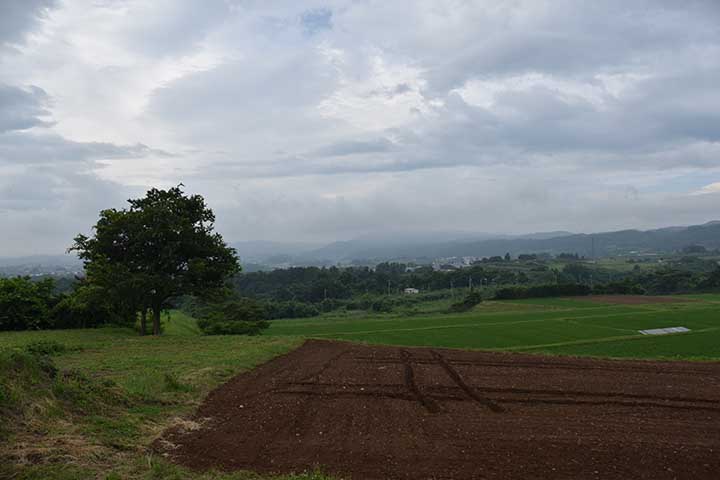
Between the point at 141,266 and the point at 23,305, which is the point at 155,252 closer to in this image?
the point at 141,266

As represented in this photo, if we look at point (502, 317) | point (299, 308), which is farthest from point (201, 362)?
point (299, 308)

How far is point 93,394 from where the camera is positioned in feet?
31.2

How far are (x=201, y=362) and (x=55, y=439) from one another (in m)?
7.42

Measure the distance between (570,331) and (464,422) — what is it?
1328 inches

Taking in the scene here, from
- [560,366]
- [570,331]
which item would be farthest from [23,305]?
[570,331]

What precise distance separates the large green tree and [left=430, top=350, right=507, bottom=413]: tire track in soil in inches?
533

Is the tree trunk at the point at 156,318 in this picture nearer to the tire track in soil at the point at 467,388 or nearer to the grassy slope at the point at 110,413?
the grassy slope at the point at 110,413

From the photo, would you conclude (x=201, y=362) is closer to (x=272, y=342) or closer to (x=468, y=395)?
(x=272, y=342)

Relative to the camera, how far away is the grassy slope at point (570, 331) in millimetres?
27562

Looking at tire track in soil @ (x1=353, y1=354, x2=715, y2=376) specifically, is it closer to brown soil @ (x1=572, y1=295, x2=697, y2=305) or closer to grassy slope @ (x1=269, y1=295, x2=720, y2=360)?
grassy slope @ (x1=269, y1=295, x2=720, y2=360)

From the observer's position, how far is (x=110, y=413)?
9.03 m

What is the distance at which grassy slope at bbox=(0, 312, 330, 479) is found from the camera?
21.8ft

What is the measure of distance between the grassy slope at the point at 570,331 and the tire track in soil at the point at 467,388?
1043cm

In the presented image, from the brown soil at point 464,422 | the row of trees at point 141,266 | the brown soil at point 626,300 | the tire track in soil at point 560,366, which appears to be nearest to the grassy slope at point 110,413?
the brown soil at point 464,422
